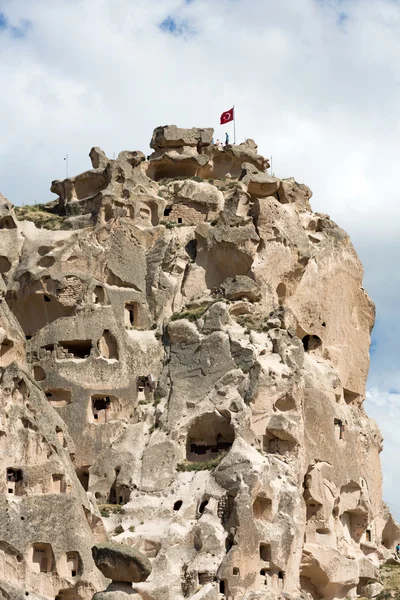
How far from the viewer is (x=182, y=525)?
58.4m

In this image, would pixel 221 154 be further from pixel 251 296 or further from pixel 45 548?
Result: pixel 45 548

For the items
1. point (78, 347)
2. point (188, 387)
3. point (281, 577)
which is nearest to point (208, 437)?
point (188, 387)

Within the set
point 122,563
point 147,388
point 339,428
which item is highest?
point 147,388

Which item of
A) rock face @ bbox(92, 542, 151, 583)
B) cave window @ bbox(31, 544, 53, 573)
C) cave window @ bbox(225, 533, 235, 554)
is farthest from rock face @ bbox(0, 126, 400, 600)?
rock face @ bbox(92, 542, 151, 583)

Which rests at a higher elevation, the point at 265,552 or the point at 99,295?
the point at 99,295

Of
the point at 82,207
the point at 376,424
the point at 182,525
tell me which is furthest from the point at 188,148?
the point at 182,525

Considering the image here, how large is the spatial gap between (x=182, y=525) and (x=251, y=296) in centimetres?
1394

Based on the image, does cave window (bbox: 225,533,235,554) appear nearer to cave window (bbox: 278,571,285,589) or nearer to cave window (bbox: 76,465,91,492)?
cave window (bbox: 278,571,285,589)

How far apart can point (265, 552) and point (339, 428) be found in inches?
441

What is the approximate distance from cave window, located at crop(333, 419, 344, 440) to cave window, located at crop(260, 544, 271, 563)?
10568 mm

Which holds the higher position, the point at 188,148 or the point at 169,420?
the point at 188,148

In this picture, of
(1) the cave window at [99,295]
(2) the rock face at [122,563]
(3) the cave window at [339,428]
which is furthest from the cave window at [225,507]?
(2) the rock face at [122,563]

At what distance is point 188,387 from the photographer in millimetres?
64438

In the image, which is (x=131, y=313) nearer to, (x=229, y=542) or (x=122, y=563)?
(x=229, y=542)
